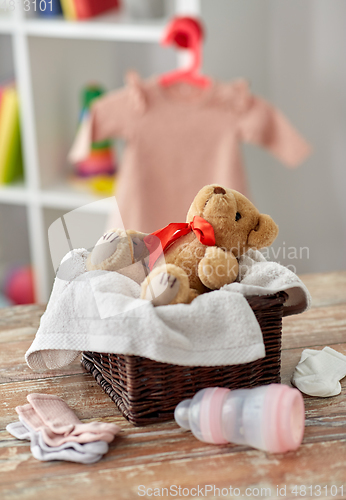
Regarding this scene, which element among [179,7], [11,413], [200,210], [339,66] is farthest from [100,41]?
[11,413]

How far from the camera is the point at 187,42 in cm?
140

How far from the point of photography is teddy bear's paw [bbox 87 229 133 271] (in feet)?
2.25

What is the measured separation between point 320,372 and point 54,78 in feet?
4.67

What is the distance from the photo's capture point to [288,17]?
1667mm

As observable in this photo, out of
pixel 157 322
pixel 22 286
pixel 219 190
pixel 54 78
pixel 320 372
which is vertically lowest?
pixel 22 286

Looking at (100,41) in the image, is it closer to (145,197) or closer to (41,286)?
(145,197)

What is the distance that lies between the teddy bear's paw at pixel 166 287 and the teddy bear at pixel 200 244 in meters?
0.02

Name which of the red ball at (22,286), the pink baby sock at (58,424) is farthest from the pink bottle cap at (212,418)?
the red ball at (22,286)

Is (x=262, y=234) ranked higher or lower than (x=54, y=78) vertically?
lower

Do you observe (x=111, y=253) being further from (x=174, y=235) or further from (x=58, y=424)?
(x=58, y=424)

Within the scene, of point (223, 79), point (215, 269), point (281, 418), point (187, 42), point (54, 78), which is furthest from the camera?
point (54, 78)

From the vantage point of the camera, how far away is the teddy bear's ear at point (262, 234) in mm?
719

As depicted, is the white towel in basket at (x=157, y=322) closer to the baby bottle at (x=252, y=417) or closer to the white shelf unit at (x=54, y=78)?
the baby bottle at (x=252, y=417)

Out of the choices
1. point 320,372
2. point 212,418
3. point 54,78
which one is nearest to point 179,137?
point 54,78
